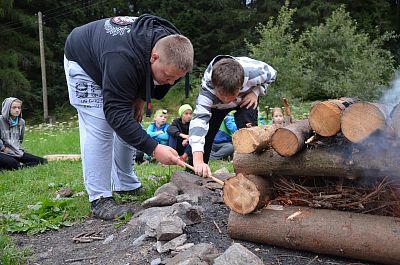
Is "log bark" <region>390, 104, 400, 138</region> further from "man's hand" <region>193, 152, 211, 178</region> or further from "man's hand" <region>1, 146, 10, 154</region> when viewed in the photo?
"man's hand" <region>1, 146, 10, 154</region>

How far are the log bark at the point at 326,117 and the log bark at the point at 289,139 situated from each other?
10 cm

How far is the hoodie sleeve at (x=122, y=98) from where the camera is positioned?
2986 millimetres

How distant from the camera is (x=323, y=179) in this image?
9.22ft

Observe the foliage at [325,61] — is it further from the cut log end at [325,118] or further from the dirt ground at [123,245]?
the cut log end at [325,118]

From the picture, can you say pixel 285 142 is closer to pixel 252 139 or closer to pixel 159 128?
pixel 252 139

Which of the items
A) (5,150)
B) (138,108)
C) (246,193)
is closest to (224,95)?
(138,108)

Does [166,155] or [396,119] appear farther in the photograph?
[166,155]

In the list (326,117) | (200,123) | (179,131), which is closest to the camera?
(326,117)

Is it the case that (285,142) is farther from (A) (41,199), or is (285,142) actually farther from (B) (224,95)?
(A) (41,199)

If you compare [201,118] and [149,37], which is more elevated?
[149,37]

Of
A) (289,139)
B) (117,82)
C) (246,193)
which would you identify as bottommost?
(246,193)

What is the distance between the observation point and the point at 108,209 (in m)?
3.56

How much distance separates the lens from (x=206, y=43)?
79.5 ft

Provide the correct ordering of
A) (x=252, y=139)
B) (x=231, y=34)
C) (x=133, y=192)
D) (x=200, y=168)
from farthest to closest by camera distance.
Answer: (x=231, y=34)
(x=133, y=192)
(x=200, y=168)
(x=252, y=139)
